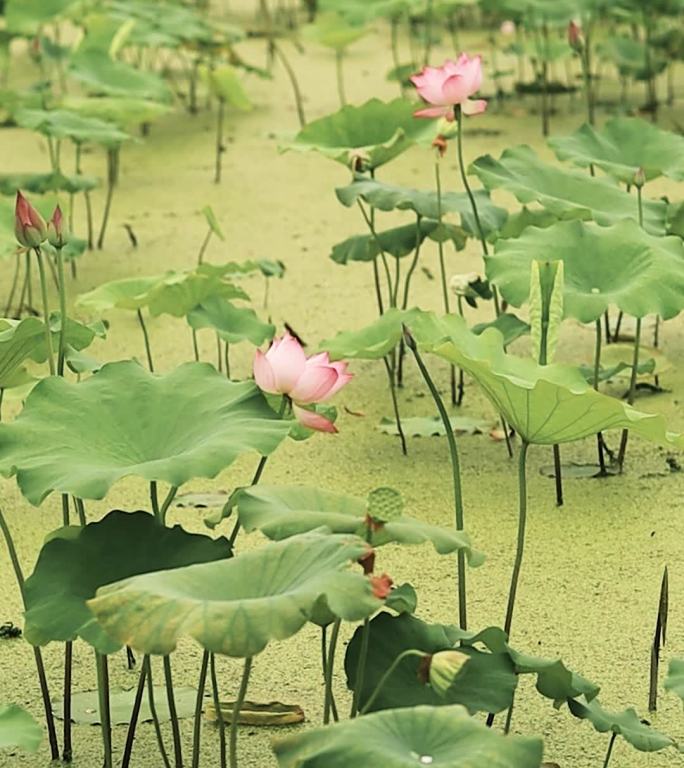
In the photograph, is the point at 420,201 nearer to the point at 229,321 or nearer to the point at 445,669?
the point at 229,321

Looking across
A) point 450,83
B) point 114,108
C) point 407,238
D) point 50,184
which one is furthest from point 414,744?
point 114,108

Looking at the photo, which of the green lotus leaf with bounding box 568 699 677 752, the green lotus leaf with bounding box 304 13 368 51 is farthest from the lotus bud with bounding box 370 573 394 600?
the green lotus leaf with bounding box 304 13 368 51

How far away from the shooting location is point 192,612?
→ 3.84ft

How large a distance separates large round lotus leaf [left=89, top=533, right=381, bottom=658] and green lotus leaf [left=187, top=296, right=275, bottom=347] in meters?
1.11

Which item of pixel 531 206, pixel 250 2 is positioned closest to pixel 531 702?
pixel 531 206

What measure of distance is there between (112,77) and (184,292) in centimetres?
A: 128

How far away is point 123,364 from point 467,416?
942 mm

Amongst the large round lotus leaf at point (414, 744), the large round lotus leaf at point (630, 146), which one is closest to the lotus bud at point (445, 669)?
the large round lotus leaf at point (414, 744)

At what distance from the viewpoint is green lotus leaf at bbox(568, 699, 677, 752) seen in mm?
1390

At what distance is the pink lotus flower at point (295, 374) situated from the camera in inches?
57.2

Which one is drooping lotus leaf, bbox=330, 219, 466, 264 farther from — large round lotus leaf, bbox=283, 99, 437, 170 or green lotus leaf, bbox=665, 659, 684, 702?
green lotus leaf, bbox=665, 659, 684, 702

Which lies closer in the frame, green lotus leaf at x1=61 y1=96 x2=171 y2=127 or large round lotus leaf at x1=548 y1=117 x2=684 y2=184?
large round lotus leaf at x1=548 y1=117 x2=684 y2=184

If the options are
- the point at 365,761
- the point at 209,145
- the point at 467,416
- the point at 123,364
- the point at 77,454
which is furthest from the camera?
the point at 209,145

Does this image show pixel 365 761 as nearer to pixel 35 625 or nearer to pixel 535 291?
pixel 35 625
